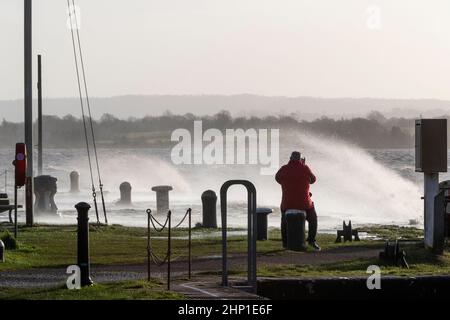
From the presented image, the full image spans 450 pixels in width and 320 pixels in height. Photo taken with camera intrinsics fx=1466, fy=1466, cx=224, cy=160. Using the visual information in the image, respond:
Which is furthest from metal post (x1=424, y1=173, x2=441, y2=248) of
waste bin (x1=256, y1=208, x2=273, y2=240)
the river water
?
the river water

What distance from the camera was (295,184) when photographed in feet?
86.6

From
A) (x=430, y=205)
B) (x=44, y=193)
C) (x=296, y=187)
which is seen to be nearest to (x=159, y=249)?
(x=296, y=187)

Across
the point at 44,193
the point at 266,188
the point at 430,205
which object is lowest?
the point at 266,188

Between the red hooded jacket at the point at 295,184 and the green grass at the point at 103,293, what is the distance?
26.5 feet

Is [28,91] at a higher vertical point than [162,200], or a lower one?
higher

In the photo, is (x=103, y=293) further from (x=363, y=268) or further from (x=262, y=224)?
(x=262, y=224)

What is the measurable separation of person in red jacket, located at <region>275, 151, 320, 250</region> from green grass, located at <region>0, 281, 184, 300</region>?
26.6ft

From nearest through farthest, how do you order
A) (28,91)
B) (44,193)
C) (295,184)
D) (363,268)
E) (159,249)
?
(363,268) → (159,249) → (295,184) → (28,91) → (44,193)

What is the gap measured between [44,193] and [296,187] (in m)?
14.5

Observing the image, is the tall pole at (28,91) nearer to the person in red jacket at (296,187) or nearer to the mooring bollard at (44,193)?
the mooring bollard at (44,193)

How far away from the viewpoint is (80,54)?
34.6 meters

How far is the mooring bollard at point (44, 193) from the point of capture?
3922 centimetres

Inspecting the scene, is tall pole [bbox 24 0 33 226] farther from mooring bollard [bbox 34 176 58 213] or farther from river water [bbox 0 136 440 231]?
mooring bollard [bbox 34 176 58 213]

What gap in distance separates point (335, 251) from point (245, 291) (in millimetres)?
8275
